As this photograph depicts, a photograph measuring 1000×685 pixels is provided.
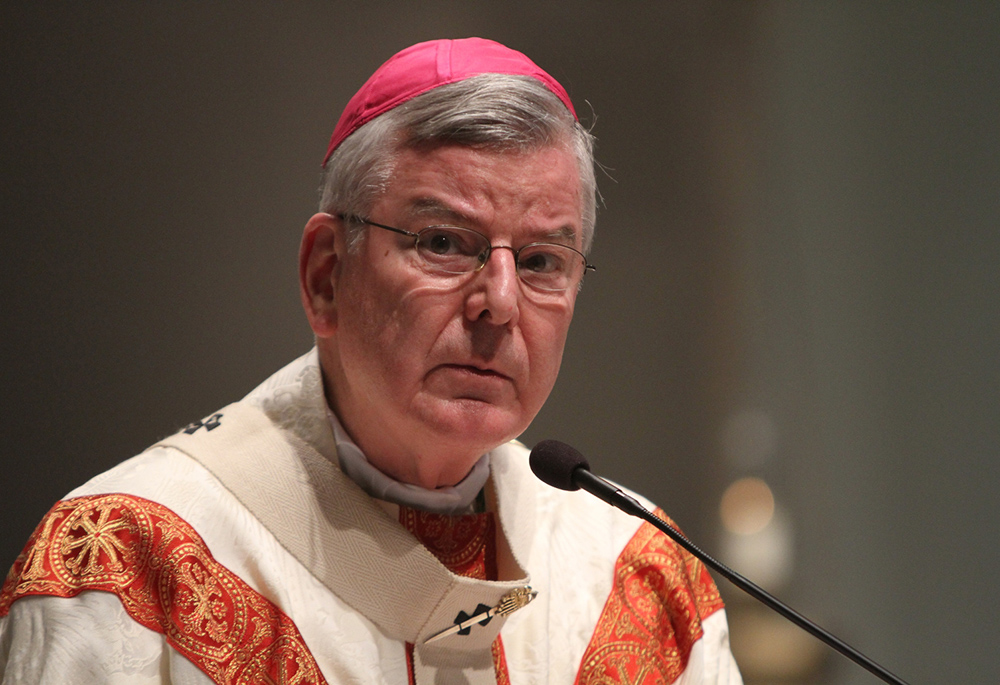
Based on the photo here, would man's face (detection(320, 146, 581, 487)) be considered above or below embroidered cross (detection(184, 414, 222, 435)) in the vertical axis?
above

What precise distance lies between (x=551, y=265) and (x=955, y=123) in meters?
2.01

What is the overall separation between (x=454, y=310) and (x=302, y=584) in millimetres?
548

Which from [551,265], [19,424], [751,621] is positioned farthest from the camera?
[751,621]

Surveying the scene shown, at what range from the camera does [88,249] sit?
2.17 meters

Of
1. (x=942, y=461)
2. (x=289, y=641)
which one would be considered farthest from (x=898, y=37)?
(x=289, y=641)

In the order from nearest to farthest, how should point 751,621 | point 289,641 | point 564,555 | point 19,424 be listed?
point 289,641
point 564,555
point 19,424
point 751,621

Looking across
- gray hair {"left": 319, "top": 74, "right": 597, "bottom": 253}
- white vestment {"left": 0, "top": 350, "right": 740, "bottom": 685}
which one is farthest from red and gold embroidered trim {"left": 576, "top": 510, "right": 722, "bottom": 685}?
gray hair {"left": 319, "top": 74, "right": 597, "bottom": 253}

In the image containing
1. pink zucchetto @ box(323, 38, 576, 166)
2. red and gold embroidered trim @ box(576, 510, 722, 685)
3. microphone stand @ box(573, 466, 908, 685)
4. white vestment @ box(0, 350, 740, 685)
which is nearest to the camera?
microphone stand @ box(573, 466, 908, 685)

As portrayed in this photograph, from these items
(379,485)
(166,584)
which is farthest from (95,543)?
(379,485)

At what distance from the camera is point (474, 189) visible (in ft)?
5.10

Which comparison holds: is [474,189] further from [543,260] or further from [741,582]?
[741,582]

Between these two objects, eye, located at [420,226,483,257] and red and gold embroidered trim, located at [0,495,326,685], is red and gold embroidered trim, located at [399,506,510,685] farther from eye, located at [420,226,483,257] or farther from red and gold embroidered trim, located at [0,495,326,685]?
eye, located at [420,226,483,257]

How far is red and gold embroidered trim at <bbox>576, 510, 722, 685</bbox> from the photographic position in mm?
1797

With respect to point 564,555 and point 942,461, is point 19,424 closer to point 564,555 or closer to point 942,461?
point 564,555
